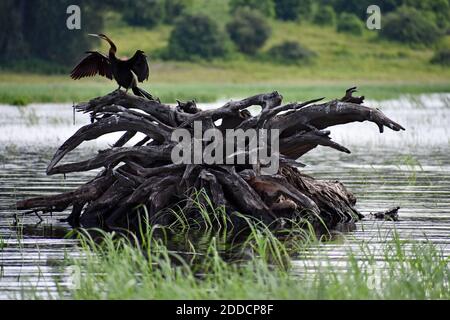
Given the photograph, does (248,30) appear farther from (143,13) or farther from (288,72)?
(288,72)

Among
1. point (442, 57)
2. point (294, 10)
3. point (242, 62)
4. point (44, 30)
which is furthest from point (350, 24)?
point (44, 30)

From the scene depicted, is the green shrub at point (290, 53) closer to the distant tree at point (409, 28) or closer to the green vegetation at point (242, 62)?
the green vegetation at point (242, 62)

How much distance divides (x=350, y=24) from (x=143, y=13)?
1293 centimetres

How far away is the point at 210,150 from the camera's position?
46.8 feet

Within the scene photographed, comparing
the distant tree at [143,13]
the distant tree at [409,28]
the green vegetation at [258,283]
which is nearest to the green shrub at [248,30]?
the distant tree at [143,13]

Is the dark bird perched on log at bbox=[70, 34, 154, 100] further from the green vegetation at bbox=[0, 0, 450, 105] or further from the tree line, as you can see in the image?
the tree line

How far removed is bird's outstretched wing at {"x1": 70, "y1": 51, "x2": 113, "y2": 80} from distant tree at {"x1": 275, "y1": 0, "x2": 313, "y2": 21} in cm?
6681

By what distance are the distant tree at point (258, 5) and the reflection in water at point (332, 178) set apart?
47.0 meters

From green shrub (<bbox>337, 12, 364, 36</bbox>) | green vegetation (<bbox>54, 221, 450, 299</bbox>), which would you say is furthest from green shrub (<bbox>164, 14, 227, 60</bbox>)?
green vegetation (<bbox>54, 221, 450, 299</bbox>)

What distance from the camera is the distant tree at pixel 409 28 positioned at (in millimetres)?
75812

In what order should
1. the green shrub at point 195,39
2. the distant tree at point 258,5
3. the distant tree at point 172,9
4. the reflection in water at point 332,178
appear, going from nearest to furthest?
1. the reflection in water at point 332,178
2. the green shrub at point 195,39
3. the distant tree at point 172,9
4. the distant tree at point 258,5

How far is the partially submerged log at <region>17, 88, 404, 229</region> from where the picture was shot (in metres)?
14.1

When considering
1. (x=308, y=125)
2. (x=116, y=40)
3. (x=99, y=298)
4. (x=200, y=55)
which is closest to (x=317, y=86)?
(x=200, y=55)
